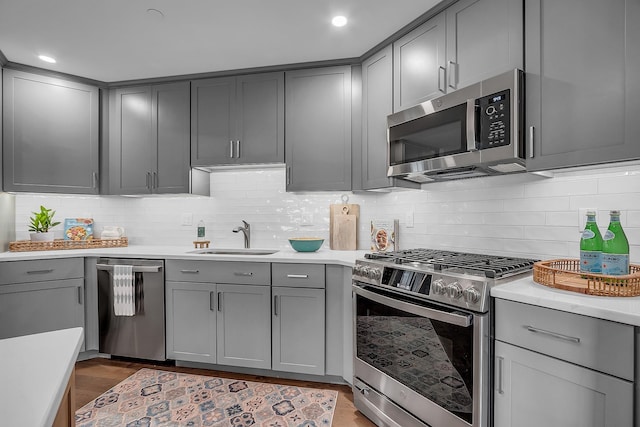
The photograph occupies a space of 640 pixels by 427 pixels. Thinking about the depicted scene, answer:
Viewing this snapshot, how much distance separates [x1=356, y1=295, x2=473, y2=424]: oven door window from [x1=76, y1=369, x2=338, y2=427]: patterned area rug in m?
0.49

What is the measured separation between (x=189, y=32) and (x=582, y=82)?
2.25 metres

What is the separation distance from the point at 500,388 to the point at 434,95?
1.54m

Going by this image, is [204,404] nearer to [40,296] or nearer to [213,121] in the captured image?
[40,296]

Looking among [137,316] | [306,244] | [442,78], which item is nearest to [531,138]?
[442,78]

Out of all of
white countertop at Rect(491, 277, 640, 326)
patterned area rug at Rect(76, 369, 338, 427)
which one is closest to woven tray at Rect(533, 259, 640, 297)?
white countertop at Rect(491, 277, 640, 326)

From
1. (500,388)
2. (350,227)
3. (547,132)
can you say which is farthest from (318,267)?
(547,132)

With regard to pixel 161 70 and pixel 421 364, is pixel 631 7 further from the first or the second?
pixel 161 70

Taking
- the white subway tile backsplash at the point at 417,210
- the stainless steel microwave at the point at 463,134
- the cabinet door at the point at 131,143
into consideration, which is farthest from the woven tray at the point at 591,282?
the cabinet door at the point at 131,143

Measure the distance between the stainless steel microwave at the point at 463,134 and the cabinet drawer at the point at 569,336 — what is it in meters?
0.72

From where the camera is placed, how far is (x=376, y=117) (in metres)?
2.44

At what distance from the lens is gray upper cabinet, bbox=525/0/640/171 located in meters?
1.27

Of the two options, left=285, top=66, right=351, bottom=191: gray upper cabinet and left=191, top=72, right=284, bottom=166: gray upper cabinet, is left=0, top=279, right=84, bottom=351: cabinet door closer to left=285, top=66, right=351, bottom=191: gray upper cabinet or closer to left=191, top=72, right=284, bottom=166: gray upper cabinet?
left=191, top=72, right=284, bottom=166: gray upper cabinet

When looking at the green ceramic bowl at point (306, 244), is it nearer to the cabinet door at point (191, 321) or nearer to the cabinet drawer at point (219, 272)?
the cabinet drawer at point (219, 272)

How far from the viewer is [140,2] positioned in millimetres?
1963
